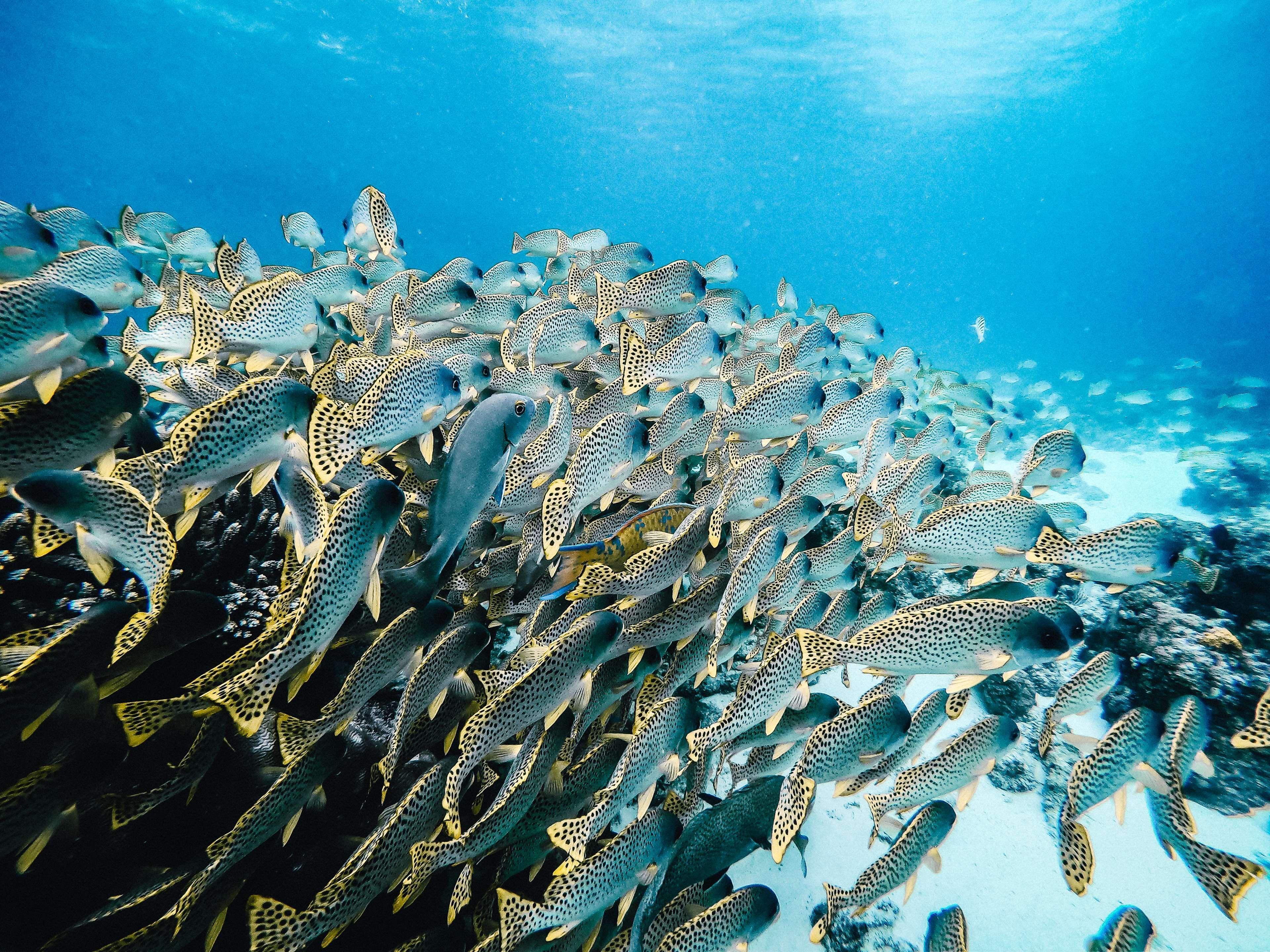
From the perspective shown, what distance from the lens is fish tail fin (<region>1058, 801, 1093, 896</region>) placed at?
7.00 feet

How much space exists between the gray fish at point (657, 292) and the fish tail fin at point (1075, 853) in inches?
147

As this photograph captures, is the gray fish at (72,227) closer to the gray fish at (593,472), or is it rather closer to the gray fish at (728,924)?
the gray fish at (593,472)

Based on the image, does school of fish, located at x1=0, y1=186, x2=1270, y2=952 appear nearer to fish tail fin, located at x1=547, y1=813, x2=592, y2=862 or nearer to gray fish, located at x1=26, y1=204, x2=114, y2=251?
fish tail fin, located at x1=547, y1=813, x2=592, y2=862

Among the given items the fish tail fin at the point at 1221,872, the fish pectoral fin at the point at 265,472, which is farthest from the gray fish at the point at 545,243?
the fish tail fin at the point at 1221,872

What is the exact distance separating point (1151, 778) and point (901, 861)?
118 cm

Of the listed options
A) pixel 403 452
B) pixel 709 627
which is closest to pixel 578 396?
pixel 403 452

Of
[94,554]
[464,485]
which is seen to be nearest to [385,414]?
[464,485]

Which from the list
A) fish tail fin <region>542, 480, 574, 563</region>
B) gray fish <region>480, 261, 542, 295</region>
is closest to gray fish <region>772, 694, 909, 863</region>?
fish tail fin <region>542, 480, 574, 563</region>

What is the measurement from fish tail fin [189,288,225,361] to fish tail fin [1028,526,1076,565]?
4.30m

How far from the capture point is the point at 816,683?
14.3 ft

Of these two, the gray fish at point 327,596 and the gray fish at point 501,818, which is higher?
the gray fish at point 327,596

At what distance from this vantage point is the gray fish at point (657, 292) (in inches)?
158

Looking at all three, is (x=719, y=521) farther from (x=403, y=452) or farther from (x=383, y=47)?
(x=383, y=47)

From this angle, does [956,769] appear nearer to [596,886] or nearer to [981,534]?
[981,534]
